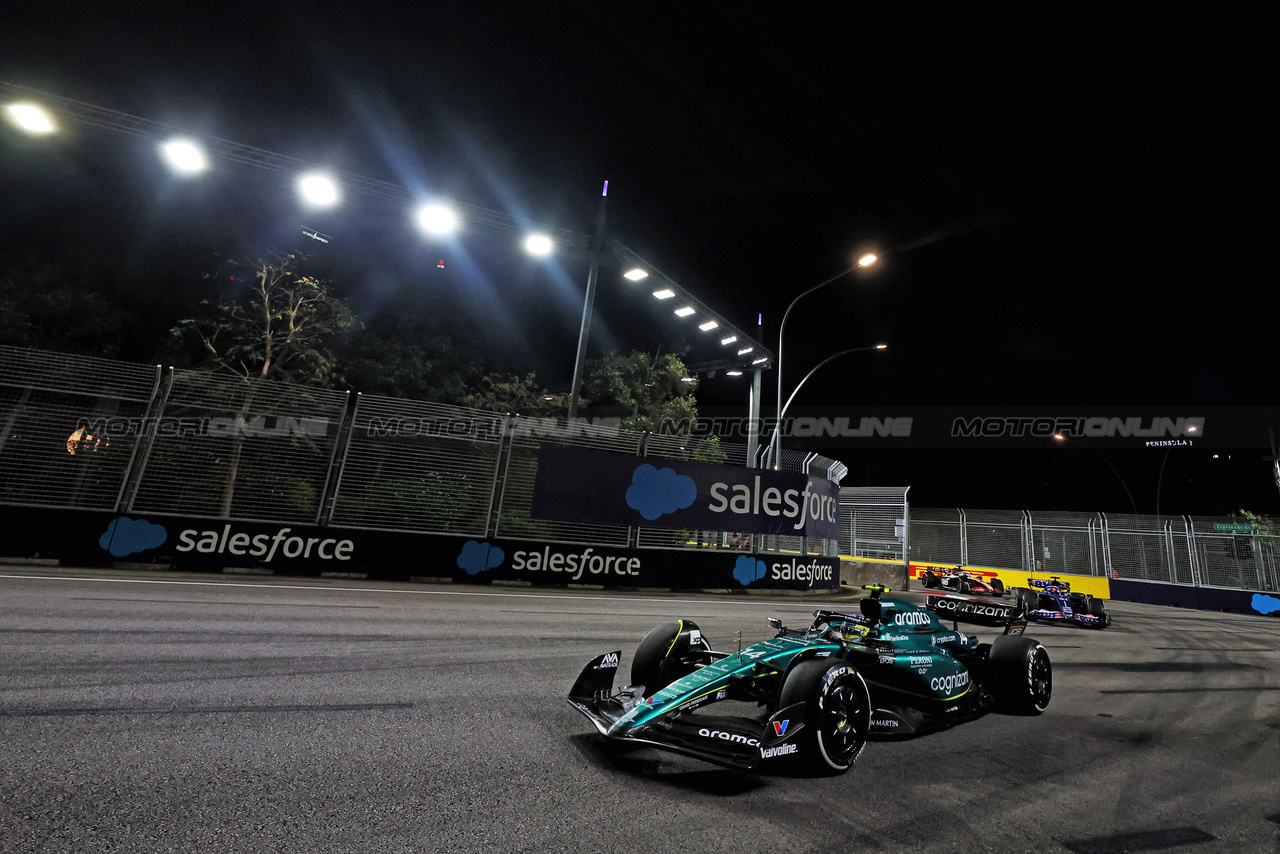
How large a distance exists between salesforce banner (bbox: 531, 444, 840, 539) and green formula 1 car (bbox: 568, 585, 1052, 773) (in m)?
9.44

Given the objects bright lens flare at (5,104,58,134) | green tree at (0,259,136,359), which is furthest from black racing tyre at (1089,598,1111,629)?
green tree at (0,259,136,359)

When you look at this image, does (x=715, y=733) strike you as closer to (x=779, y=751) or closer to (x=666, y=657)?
(x=779, y=751)

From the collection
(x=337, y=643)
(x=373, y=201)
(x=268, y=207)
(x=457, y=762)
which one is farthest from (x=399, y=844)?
(x=268, y=207)

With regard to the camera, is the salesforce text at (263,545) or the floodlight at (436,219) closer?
the salesforce text at (263,545)

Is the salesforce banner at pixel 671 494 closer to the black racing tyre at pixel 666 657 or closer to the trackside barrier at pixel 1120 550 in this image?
the black racing tyre at pixel 666 657

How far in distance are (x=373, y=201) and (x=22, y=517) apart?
27.4 ft

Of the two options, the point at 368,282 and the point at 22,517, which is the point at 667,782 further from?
the point at 368,282

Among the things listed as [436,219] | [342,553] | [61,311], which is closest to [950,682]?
[342,553]

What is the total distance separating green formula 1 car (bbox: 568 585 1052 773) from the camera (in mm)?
3090

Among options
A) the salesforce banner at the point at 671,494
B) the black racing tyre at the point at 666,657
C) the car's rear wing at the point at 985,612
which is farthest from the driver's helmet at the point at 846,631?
the salesforce banner at the point at 671,494

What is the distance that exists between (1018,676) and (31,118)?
1664 cm

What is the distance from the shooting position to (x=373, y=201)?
1272cm

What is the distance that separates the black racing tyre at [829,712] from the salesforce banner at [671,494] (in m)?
10.6

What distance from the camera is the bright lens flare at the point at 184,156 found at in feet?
35.7
